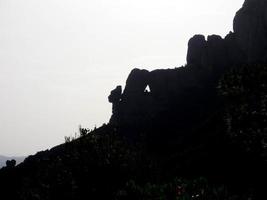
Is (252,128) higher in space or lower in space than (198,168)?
higher

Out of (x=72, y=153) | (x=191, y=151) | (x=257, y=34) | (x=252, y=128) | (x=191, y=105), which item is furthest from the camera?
(x=191, y=105)

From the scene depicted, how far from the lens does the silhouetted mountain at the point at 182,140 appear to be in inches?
1291

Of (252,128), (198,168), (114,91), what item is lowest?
(198,168)

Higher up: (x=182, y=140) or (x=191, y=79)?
(x=191, y=79)

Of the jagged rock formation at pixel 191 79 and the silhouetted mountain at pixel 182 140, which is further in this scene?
the jagged rock formation at pixel 191 79

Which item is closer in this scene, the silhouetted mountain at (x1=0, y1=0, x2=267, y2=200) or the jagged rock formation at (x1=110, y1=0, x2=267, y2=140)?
the silhouetted mountain at (x1=0, y1=0, x2=267, y2=200)

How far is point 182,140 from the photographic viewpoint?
106500 mm

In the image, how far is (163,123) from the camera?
125625 mm

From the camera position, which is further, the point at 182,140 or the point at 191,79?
the point at 191,79

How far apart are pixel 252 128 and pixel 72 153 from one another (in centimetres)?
2316

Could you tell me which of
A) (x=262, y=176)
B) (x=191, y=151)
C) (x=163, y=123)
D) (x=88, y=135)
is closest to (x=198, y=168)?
(x=191, y=151)

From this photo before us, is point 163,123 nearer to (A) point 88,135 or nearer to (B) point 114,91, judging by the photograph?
(B) point 114,91

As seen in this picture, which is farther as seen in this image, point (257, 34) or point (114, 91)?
point (114, 91)

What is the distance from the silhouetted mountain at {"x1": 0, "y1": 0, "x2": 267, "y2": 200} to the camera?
32.8 meters
